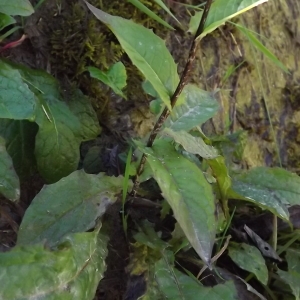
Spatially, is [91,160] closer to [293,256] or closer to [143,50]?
[143,50]

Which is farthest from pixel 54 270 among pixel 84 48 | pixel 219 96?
pixel 219 96

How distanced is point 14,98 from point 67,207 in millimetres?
275

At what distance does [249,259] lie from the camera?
1.22 m

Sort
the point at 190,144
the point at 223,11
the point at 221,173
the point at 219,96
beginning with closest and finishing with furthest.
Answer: the point at 223,11, the point at 190,144, the point at 221,173, the point at 219,96

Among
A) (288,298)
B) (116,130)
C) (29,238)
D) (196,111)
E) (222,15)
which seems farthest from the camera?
(116,130)

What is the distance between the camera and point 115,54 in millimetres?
1388

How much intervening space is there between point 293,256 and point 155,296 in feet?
1.55

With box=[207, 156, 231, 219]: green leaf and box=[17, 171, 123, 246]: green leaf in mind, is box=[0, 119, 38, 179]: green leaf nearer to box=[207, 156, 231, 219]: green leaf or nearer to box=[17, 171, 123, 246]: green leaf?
box=[17, 171, 123, 246]: green leaf

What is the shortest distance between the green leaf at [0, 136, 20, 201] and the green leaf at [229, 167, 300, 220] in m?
0.56

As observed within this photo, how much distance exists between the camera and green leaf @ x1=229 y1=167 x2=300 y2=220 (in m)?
1.18

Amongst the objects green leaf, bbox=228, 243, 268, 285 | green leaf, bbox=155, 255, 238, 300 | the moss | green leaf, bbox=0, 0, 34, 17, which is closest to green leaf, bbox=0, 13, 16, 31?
green leaf, bbox=0, 0, 34, 17

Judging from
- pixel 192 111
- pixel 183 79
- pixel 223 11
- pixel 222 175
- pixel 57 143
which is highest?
pixel 223 11

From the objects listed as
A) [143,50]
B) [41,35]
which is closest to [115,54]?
[41,35]

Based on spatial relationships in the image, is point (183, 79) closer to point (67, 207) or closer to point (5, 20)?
point (67, 207)
